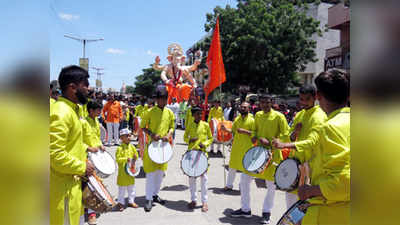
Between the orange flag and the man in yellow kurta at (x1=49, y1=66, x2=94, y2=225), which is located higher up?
the orange flag

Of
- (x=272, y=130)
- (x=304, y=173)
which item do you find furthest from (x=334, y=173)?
(x=272, y=130)

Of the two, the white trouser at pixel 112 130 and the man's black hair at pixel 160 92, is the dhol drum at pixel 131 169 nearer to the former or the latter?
the man's black hair at pixel 160 92

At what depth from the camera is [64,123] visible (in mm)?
2322

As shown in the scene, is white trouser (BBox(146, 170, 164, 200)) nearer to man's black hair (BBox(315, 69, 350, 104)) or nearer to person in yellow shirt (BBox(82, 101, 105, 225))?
person in yellow shirt (BBox(82, 101, 105, 225))

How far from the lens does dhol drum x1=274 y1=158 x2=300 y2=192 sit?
3.23m

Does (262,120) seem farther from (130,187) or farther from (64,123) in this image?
(64,123)

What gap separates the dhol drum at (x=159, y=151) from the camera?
5.20 meters

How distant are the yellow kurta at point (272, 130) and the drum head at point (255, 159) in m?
0.23

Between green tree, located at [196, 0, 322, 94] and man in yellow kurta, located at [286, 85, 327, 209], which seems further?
green tree, located at [196, 0, 322, 94]

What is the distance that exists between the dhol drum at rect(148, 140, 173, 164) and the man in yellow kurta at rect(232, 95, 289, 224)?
1399 millimetres

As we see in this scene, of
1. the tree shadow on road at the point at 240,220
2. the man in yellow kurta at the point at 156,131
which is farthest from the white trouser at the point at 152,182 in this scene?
the tree shadow on road at the point at 240,220

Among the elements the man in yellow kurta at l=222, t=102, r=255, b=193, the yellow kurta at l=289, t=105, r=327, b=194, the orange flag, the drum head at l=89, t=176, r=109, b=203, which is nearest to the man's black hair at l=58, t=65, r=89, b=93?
the drum head at l=89, t=176, r=109, b=203
